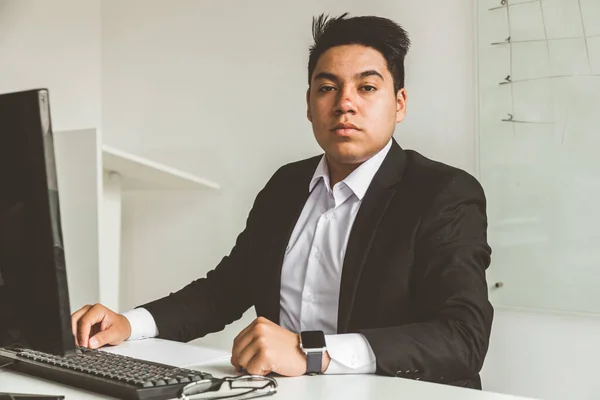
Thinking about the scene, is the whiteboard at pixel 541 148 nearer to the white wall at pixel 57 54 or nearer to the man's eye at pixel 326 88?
the man's eye at pixel 326 88

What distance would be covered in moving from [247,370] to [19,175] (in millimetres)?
499

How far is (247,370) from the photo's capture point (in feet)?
3.71

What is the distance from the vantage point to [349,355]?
117cm

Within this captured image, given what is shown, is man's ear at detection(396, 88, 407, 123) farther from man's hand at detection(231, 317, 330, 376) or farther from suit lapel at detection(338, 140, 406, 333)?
man's hand at detection(231, 317, 330, 376)

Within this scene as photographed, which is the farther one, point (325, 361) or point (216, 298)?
point (216, 298)

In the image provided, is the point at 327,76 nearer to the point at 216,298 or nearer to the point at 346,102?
the point at 346,102

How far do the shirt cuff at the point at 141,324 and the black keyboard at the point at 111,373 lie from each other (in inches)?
11.8

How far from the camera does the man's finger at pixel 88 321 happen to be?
1.39 metres

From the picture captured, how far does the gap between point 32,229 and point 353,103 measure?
38.9 inches

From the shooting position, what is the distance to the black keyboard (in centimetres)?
96

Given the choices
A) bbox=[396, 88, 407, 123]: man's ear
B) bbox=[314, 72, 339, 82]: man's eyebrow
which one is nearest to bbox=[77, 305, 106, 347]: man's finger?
bbox=[314, 72, 339, 82]: man's eyebrow

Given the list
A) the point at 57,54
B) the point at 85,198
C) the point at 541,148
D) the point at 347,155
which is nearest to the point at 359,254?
the point at 347,155

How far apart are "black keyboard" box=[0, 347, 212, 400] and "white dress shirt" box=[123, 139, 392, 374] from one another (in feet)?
1.37

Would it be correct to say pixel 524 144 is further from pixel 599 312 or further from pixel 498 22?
pixel 599 312
